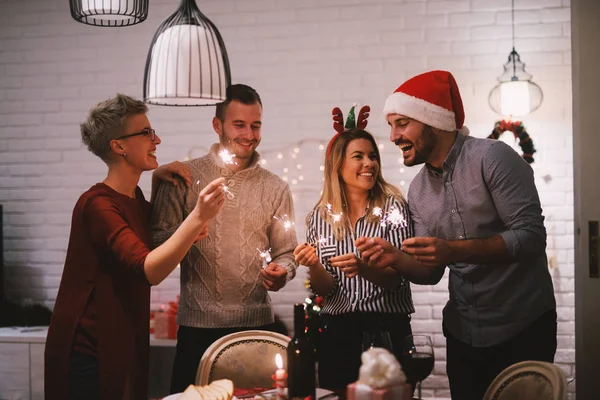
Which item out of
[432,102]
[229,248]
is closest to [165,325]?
[229,248]

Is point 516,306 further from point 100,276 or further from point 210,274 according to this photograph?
point 100,276

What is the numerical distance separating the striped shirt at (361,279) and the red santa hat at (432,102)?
42cm

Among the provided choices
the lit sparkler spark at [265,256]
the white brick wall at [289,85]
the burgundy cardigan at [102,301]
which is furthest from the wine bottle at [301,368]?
the white brick wall at [289,85]

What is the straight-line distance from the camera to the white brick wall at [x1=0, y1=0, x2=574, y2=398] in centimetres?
450

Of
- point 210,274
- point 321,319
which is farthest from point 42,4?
point 321,319

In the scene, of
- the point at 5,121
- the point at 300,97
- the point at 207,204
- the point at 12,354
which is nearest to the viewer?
the point at 207,204

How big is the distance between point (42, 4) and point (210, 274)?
2.99 metres

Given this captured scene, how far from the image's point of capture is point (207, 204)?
7.97 feet

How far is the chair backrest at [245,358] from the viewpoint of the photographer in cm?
260

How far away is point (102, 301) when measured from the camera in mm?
2545

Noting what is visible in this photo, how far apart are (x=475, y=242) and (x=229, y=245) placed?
1.04 m

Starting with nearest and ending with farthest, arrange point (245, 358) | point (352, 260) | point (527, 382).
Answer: point (527, 382), point (245, 358), point (352, 260)

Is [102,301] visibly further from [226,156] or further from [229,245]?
[226,156]

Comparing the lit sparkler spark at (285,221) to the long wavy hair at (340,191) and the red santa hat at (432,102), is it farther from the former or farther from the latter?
the red santa hat at (432,102)
